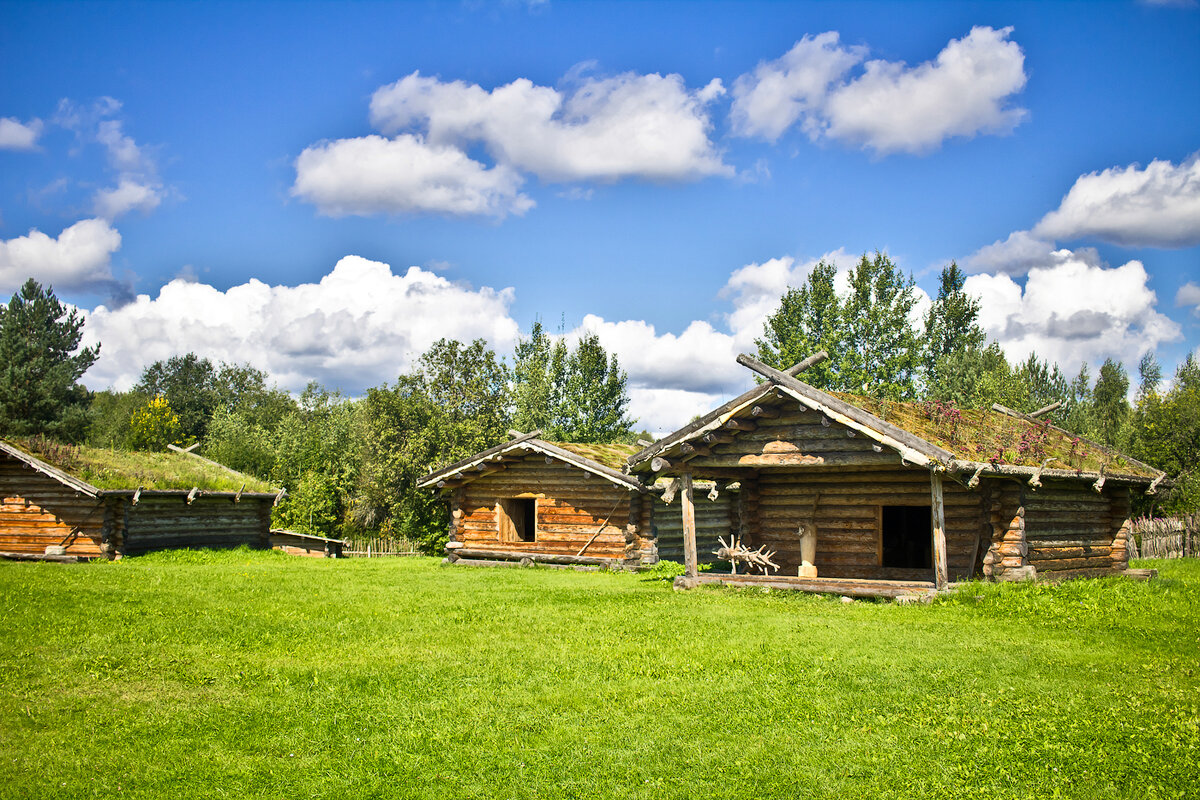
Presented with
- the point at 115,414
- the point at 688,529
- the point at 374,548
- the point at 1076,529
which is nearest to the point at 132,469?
the point at 374,548

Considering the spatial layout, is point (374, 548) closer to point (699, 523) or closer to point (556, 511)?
point (556, 511)

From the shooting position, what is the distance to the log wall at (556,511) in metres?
24.6

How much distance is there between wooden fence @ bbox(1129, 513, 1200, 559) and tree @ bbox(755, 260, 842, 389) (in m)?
21.3

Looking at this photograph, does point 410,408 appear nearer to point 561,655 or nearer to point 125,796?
point 561,655

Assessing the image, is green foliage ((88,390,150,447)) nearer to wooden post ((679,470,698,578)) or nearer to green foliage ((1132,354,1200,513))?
wooden post ((679,470,698,578))

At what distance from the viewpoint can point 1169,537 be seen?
2888cm

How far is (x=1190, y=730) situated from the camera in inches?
294

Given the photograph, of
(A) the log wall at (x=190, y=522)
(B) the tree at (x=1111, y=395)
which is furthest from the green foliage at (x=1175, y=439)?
(A) the log wall at (x=190, y=522)

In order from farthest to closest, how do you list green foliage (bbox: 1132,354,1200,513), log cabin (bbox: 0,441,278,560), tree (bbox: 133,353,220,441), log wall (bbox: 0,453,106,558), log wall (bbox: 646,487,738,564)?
tree (bbox: 133,353,220,441)
green foliage (bbox: 1132,354,1200,513)
log wall (bbox: 646,487,738,564)
log wall (bbox: 0,453,106,558)
log cabin (bbox: 0,441,278,560)

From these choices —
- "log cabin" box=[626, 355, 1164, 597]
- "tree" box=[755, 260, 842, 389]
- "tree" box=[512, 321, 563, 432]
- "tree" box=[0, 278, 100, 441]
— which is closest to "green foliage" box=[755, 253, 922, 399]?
"tree" box=[755, 260, 842, 389]

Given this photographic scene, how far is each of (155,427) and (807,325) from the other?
48.7 m

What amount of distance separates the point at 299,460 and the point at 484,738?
4374cm

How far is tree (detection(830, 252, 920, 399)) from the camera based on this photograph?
48531 mm

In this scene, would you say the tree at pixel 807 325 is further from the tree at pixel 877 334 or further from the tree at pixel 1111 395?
the tree at pixel 1111 395
